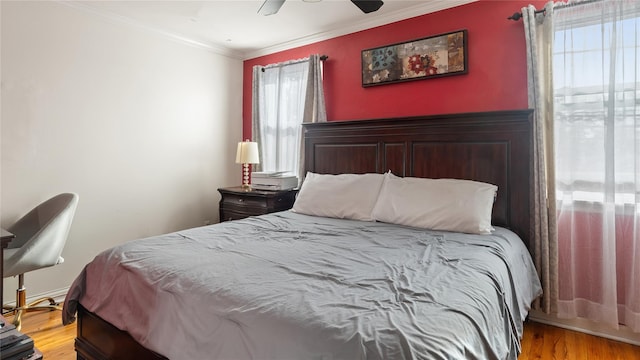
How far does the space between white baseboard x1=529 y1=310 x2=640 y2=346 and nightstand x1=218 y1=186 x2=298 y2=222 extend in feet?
7.49

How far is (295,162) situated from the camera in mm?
3982

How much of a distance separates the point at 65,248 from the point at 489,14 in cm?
398

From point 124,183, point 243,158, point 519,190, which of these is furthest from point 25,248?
point 519,190

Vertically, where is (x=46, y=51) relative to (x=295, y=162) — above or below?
above

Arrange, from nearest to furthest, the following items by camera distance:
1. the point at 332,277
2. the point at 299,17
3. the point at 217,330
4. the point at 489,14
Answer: the point at 217,330, the point at 332,277, the point at 489,14, the point at 299,17

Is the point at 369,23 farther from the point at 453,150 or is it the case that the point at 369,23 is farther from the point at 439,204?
the point at 439,204

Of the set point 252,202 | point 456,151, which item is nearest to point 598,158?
point 456,151

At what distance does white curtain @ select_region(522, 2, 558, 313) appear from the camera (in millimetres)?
2447

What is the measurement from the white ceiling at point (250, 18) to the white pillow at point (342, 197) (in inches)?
55.7

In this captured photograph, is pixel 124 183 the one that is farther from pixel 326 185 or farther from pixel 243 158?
pixel 326 185

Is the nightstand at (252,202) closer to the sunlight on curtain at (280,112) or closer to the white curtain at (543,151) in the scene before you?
the sunlight on curtain at (280,112)

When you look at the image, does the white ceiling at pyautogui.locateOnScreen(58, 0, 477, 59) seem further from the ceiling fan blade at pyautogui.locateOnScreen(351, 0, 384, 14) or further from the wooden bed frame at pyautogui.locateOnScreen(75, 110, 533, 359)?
the wooden bed frame at pyautogui.locateOnScreen(75, 110, 533, 359)

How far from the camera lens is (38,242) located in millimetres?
2562

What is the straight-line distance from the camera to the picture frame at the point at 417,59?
115 inches
